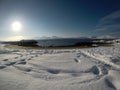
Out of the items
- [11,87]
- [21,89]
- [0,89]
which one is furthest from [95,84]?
[0,89]

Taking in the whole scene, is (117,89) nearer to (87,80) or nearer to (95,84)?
(95,84)

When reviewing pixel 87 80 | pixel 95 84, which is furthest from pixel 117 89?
pixel 87 80

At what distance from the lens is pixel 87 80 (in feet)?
13.0

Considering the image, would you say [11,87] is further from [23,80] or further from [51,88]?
[51,88]

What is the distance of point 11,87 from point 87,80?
2615 mm

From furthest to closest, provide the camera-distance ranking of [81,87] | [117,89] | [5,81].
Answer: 1. [5,81]
2. [81,87]
3. [117,89]

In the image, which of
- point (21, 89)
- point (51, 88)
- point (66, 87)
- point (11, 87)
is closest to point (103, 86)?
point (66, 87)

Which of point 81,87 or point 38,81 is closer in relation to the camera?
point 81,87

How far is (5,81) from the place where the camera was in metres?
3.83

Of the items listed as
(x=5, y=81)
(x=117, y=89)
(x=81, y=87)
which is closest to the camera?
(x=117, y=89)

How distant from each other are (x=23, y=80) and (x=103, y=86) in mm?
2789

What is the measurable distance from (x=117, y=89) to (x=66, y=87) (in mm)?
1540

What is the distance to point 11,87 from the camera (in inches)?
134

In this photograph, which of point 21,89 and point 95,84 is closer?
point 21,89
